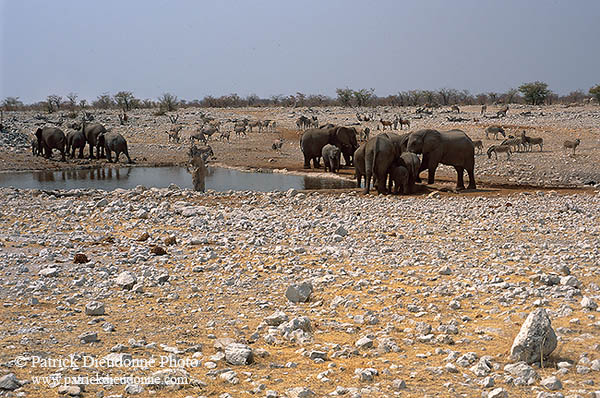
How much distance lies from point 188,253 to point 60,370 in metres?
5.27

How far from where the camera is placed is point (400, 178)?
64.2 feet

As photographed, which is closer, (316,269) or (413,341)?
(413,341)

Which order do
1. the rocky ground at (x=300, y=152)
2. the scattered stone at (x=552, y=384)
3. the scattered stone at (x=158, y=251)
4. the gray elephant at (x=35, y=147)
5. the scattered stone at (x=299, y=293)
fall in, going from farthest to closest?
the gray elephant at (x=35, y=147) < the rocky ground at (x=300, y=152) < the scattered stone at (x=158, y=251) < the scattered stone at (x=299, y=293) < the scattered stone at (x=552, y=384)

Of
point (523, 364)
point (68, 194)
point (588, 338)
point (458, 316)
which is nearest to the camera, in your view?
point (523, 364)

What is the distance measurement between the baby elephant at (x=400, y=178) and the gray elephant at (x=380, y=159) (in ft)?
0.70

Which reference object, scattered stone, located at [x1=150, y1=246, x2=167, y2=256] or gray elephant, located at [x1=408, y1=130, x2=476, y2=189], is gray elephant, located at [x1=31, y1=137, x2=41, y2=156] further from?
scattered stone, located at [x1=150, y1=246, x2=167, y2=256]

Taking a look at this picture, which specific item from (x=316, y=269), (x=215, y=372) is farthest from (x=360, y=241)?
(x=215, y=372)

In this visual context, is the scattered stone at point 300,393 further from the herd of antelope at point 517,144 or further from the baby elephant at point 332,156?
the herd of antelope at point 517,144

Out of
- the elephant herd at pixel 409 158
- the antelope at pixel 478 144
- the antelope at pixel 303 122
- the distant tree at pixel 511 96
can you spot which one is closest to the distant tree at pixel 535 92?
the distant tree at pixel 511 96

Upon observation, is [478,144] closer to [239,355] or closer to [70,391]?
[239,355]

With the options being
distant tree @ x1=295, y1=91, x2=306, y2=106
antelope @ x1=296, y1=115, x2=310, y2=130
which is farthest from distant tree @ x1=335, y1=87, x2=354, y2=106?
antelope @ x1=296, y1=115, x2=310, y2=130

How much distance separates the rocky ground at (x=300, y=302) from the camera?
5617 millimetres

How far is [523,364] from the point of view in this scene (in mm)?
5586

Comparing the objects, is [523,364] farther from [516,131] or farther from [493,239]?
[516,131]
